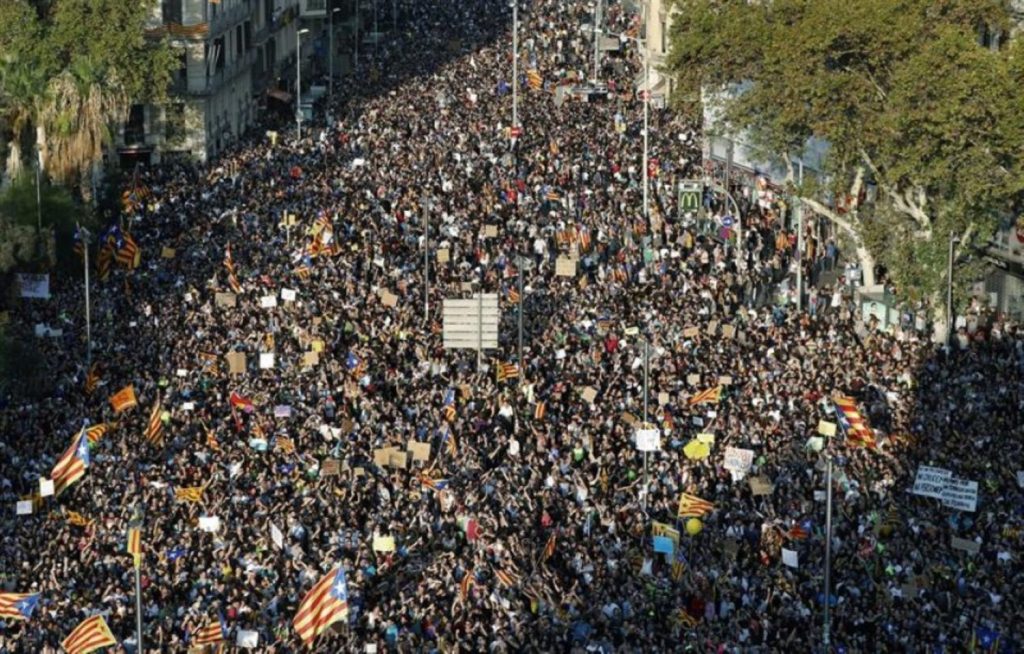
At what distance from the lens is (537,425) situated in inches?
2677

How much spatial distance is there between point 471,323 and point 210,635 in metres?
21.1

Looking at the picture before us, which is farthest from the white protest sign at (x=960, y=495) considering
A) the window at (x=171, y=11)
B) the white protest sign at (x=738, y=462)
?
the window at (x=171, y=11)

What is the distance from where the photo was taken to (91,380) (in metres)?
71.4

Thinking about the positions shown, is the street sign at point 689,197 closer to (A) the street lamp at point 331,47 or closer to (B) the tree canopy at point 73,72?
(B) the tree canopy at point 73,72

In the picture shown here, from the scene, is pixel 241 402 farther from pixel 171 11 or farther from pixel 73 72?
pixel 171 11

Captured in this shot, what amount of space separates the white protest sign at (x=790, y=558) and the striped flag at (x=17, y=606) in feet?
51.8

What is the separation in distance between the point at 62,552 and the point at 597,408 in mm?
15806

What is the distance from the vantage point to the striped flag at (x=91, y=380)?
71.1 m

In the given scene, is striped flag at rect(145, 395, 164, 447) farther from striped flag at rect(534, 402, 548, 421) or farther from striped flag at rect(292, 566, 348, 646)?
striped flag at rect(292, 566, 348, 646)

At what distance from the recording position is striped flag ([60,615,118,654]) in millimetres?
53188

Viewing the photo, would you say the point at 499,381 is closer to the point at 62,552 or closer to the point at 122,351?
the point at 122,351

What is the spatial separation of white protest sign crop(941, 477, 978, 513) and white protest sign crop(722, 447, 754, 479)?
486cm

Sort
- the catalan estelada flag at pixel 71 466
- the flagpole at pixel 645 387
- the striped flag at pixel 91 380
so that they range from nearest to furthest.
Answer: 1. the catalan estelada flag at pixel 71 466
2. the flagpole at pixel 645 387
3. the striped flag at pixel 91 380

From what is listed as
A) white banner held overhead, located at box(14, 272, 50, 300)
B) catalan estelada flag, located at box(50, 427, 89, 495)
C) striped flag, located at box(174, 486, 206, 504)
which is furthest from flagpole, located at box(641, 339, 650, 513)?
white banner held overhead, located at box(14, 272, 50, 300)
